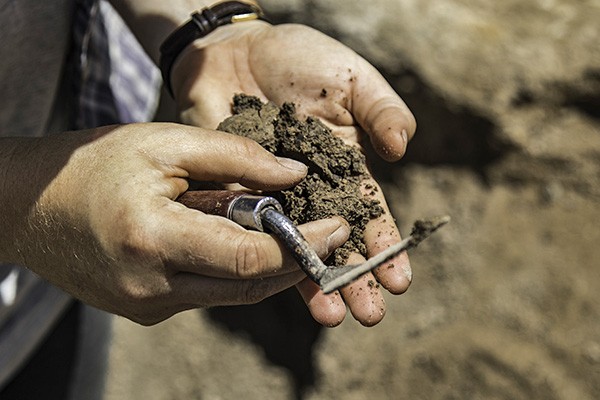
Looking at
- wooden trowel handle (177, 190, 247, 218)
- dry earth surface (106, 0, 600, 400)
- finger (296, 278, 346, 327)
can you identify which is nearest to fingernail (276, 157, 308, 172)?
wooden trowel handle (177, 190, 247, 218)

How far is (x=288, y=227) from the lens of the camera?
1.36 metres

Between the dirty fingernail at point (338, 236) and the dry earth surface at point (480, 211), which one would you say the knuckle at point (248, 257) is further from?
the dry earth surface at point (480, 211)

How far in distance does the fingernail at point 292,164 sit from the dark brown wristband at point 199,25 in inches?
22.6

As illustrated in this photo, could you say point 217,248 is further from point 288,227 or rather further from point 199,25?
point 199,25

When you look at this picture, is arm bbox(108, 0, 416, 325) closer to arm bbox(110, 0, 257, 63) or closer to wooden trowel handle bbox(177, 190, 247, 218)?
arm bbox(110, 0, 257, 63)

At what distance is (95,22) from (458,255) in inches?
70.1

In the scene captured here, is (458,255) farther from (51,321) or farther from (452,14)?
(51,321)

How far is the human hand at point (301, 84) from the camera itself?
167 centimetres

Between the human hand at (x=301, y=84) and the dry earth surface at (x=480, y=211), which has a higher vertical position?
the human hand at (x=301, y=84)

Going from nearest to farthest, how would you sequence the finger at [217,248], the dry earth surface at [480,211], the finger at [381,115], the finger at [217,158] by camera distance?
1. the finger at [217,248]
2. the finger at [217,158]
3. the finger at [381,115]
4. the dry earth surface at [480,211]

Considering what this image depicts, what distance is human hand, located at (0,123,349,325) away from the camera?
132cm

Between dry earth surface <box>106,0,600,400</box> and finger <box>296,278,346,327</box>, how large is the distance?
166cm

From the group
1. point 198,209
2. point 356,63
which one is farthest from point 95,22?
point 198,209

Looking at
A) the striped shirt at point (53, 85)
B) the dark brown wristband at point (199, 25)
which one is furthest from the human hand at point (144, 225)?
the dark brown wristband at point (199, 25)
